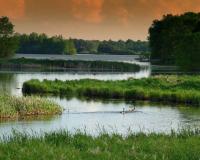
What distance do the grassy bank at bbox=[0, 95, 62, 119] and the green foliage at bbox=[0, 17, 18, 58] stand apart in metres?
123

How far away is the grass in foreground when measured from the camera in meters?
16.2

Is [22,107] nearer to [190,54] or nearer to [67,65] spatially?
[190,54]

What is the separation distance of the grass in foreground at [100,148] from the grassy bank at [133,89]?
3659 cm

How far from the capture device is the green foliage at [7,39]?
6540 inches

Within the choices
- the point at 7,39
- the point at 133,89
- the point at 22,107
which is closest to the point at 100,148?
the point at 22,107

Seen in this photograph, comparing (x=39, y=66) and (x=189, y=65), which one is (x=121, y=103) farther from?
(x=39, y=66)

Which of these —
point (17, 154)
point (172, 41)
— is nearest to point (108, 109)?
point (17, 154)

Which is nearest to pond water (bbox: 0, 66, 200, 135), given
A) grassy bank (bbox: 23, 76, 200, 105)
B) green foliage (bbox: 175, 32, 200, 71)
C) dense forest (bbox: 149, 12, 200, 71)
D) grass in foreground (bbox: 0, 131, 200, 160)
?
grassy bank (bbox: 23, 76, 200, 105)

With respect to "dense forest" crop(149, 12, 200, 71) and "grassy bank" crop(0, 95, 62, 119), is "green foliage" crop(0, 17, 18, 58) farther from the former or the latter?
"grassy bank" crop(0, 95, 62, 119)

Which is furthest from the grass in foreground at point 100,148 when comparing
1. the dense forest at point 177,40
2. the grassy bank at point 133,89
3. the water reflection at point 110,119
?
the dense forest at point 177,40

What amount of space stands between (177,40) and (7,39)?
4878 centimetres

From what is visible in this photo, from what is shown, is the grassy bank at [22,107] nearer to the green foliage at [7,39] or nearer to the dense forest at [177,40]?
the dense forest at [177,40]

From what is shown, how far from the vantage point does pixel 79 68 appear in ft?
451

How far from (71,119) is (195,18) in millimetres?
125936
